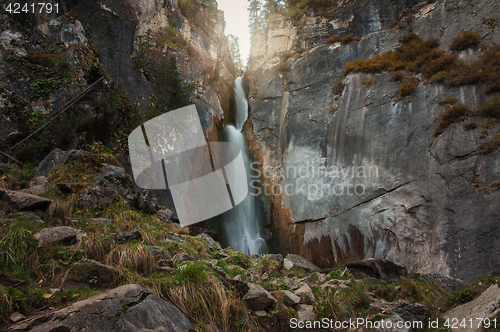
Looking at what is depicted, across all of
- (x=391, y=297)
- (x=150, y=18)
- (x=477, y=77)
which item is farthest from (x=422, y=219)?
(x=150, y=18)

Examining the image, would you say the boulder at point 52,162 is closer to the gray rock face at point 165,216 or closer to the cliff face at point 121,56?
the cliff face at point 121,56

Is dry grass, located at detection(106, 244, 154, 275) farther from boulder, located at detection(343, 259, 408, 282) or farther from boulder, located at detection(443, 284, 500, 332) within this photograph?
boulder, located at detection(343, 259, 408, 282)

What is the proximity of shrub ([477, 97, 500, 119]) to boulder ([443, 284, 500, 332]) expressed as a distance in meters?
6.87

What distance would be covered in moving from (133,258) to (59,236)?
112 cm

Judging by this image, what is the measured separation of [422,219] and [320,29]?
15.5 metres

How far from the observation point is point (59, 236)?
382cm

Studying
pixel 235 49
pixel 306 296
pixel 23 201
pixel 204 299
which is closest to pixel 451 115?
pixel 306 296

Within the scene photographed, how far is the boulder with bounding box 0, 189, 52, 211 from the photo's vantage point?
4.47 m

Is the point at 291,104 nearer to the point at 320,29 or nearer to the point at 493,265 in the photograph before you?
the point at 320,29

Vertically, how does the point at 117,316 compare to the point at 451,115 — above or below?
below

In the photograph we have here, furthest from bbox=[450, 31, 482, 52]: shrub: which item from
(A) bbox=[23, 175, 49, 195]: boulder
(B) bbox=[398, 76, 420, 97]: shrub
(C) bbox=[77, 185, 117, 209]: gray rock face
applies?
(A) bbox=[23, 175, 49, 195]: boulder

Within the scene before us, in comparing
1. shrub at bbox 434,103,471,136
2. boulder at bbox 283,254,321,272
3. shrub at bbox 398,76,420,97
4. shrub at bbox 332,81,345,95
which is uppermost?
shrub at bbox 332,81,345,95

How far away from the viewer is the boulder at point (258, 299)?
4.02 m

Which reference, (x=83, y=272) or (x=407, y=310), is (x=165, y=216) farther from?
(x=407, y=310)
